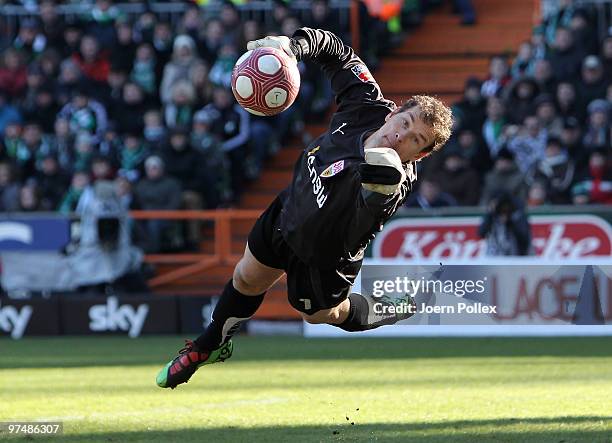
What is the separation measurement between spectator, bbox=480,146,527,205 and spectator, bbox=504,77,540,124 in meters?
0.83

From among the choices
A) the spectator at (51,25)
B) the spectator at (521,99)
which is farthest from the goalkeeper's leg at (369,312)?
the spectator at (51,25)

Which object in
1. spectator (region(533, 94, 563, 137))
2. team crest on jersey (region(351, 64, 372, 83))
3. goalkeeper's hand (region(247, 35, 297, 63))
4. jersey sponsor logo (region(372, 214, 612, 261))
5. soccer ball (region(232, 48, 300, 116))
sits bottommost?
jersey sponsor logo (region(372, 214, 612, 261))

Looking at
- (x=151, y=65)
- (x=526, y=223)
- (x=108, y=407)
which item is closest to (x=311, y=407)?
(x=108, y=407)

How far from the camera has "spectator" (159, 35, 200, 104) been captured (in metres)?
17.8

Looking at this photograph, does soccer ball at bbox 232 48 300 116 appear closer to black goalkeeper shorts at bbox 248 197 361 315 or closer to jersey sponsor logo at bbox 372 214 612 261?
black goalkeeper shorts at bbox 248 197 361 315

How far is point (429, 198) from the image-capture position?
15.3 meters

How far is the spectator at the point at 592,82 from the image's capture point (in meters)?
16.0

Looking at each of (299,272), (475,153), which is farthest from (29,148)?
(299,272)

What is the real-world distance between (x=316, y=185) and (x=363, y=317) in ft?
3.83

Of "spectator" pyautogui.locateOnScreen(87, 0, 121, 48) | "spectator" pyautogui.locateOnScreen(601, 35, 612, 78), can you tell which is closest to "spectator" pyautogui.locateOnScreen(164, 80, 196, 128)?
"spectator" pyautogui.locateOnScreen(87, 0, 121, 48)

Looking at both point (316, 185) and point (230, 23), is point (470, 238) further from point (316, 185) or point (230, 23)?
point (316, 185)

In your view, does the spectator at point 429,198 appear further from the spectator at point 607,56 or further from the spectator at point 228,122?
the spectator at point 228,122

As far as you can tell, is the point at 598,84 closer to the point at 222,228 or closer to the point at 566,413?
the point at 222,228

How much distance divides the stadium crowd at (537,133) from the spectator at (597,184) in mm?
12
